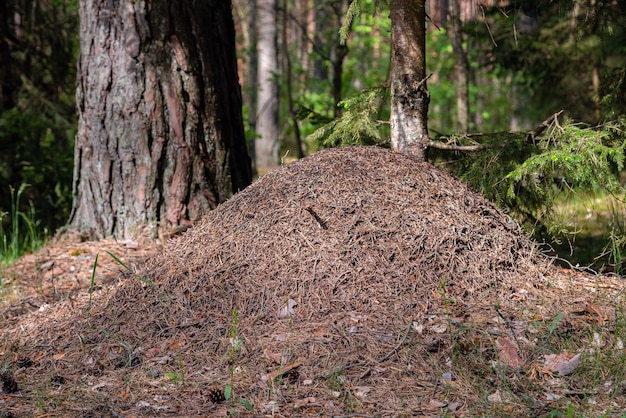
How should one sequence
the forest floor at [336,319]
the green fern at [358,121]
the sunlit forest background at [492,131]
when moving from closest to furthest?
1. the forest floor at [336,319]
2. the sunlit forest background at [492,131]
3. the green fern at [358,121]

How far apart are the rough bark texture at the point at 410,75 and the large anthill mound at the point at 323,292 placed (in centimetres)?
32

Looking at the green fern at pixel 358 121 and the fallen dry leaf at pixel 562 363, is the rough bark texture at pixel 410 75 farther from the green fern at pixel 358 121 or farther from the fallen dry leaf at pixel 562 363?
the fallen dry leaf at pixel 562 363

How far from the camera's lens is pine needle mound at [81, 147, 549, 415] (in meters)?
3.43

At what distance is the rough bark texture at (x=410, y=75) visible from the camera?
15.7ft

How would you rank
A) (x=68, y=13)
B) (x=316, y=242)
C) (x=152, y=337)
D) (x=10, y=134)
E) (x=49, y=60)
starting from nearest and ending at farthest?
(x=152, y=337), (x=316, y=242), (x=10, y=134), (x=49, y=60), (x=68, y=13)

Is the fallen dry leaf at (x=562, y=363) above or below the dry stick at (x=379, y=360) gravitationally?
below

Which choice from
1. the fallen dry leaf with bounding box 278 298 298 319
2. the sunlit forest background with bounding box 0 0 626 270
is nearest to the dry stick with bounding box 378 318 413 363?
the fallen dry leaf with bounding box 278 298 298 319

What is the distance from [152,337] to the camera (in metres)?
3.80

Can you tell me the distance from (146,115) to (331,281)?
104 inches

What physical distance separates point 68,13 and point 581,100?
742 cm

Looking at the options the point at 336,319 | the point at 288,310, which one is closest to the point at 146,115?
the point at 288,310

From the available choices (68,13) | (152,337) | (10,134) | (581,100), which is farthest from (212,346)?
(581,100)

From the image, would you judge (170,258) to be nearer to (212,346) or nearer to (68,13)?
(212,346)

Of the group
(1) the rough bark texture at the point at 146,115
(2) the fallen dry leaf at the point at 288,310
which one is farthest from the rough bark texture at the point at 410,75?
(1) the rough bark texture at the point at 146,115
